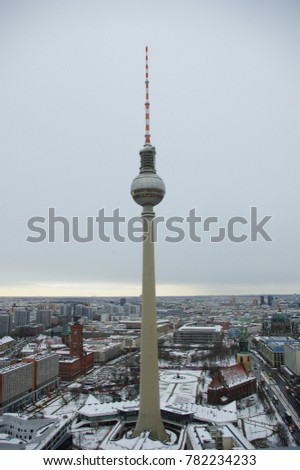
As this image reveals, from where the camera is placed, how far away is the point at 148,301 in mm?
20078

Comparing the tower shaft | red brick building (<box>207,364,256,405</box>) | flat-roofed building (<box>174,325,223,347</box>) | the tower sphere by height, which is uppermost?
the tower sphere

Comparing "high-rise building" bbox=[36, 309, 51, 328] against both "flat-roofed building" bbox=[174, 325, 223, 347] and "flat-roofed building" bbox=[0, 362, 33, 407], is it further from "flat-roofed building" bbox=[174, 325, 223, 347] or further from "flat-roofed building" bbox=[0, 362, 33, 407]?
"flat-roofed building" bbox=[0, 362, 33, 407]

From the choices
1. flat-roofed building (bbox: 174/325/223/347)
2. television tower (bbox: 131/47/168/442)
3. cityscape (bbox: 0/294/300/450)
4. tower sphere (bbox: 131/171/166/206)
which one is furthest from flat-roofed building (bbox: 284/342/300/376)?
tower sphere (bbox: 131/171/166/206)

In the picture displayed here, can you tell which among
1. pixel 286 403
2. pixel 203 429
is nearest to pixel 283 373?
pixel 286 403

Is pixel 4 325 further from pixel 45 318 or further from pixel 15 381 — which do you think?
pixel 15 381

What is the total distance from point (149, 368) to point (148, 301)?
3.32 m

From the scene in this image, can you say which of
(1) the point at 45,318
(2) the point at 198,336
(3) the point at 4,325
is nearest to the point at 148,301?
(2) the point at 198,336

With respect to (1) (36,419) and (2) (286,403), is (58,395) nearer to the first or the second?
(1) (36,419)

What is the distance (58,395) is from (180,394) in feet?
35.7

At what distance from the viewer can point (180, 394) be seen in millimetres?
33281

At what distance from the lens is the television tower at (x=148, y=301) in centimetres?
1980

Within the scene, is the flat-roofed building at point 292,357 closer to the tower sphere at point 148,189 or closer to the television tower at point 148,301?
the television tower at point 148,301

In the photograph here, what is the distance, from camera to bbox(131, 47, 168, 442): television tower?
19797 mm
